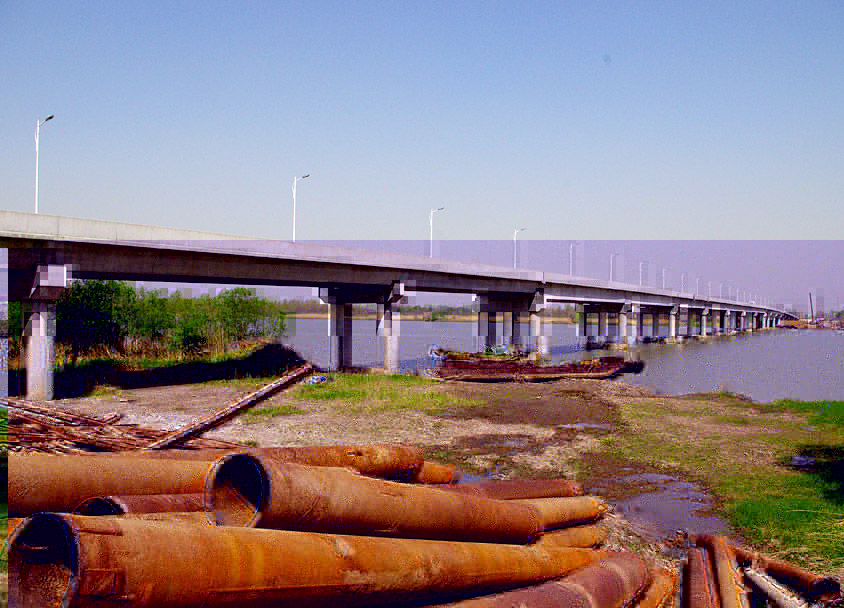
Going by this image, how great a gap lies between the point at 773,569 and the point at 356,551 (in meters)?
7.02

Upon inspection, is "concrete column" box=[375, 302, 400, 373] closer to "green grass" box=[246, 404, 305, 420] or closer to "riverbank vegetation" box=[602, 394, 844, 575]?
"riverbank vegetation" box=[602, 394, 844, 575]

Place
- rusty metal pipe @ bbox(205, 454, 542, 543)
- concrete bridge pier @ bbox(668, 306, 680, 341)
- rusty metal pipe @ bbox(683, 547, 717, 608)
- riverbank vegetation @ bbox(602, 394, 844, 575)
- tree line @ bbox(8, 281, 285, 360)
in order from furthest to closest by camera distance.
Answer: concrete bridge pier @ bbox(668, 306, 680, 341)
tree line @ bbox(8, 281, 285, 360)
riverbank vegetation @ bbox(602, 394, 844, 575)
rusty metal pipe @ bbox(683, 547, 717, 608)
rusty metal pipe @ bbox(205, 454, 542, 543)

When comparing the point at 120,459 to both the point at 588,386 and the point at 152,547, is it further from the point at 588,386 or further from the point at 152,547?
the point at 588,386

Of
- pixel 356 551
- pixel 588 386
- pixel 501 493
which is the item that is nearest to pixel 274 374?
pixel 588 386

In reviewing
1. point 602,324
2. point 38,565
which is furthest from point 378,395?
point 602,324

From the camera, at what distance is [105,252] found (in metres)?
25.7

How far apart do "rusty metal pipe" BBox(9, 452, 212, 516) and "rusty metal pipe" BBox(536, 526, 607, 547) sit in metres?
4.79

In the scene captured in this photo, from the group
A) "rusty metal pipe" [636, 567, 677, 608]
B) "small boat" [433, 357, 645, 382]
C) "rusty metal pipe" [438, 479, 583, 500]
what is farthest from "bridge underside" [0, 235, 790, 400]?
"rusty metal pipe" [636, 567, 677, 608]

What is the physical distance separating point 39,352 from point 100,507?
2116cm

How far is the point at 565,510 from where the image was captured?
389 inches

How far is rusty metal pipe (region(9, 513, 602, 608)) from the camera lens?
383cm

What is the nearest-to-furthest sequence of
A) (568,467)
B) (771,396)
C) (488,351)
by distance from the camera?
(568,467) → (771,396) → (488,351)

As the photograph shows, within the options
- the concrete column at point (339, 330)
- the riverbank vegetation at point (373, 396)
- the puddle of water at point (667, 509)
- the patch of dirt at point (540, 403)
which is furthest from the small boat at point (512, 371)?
the puddle of water at point (667, 509)

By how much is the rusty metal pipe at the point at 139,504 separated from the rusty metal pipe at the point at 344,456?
5.65 feet
